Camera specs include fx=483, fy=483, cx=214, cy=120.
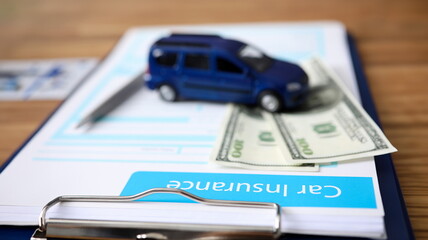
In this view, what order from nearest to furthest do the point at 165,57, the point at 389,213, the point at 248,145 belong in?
the point at 389,213
the point at 248,145
the point at 165,57

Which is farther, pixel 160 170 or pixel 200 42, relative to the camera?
pixel 200 42

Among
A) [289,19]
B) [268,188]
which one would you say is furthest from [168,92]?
[289,19]

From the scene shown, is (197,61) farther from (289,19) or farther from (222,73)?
(289,19)

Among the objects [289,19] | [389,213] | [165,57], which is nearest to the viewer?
[389,213]

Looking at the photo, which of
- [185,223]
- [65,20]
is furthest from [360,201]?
[65,20]

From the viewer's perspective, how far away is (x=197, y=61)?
2.23 ft

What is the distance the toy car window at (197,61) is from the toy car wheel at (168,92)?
4 cm

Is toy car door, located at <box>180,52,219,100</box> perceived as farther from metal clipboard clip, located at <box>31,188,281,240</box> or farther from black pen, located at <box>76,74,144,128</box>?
metal clipboard clip, located at <box>31,188,281,240</box>

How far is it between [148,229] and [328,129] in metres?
0.27

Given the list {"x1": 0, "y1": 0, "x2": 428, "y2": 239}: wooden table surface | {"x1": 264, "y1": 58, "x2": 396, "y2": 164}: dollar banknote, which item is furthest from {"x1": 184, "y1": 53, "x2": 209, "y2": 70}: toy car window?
{"x1": 0, "y1": 0, "x2": 428, "y2": 239}: wooden table surface

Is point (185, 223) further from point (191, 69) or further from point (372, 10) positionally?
point (372, 10)

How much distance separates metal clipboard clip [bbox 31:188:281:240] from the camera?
1.51 ft

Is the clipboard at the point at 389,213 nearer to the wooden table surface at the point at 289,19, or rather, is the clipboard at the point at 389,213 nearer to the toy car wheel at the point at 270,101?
the wooden table surface at the point at 289,19

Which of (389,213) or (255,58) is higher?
(255,58)
